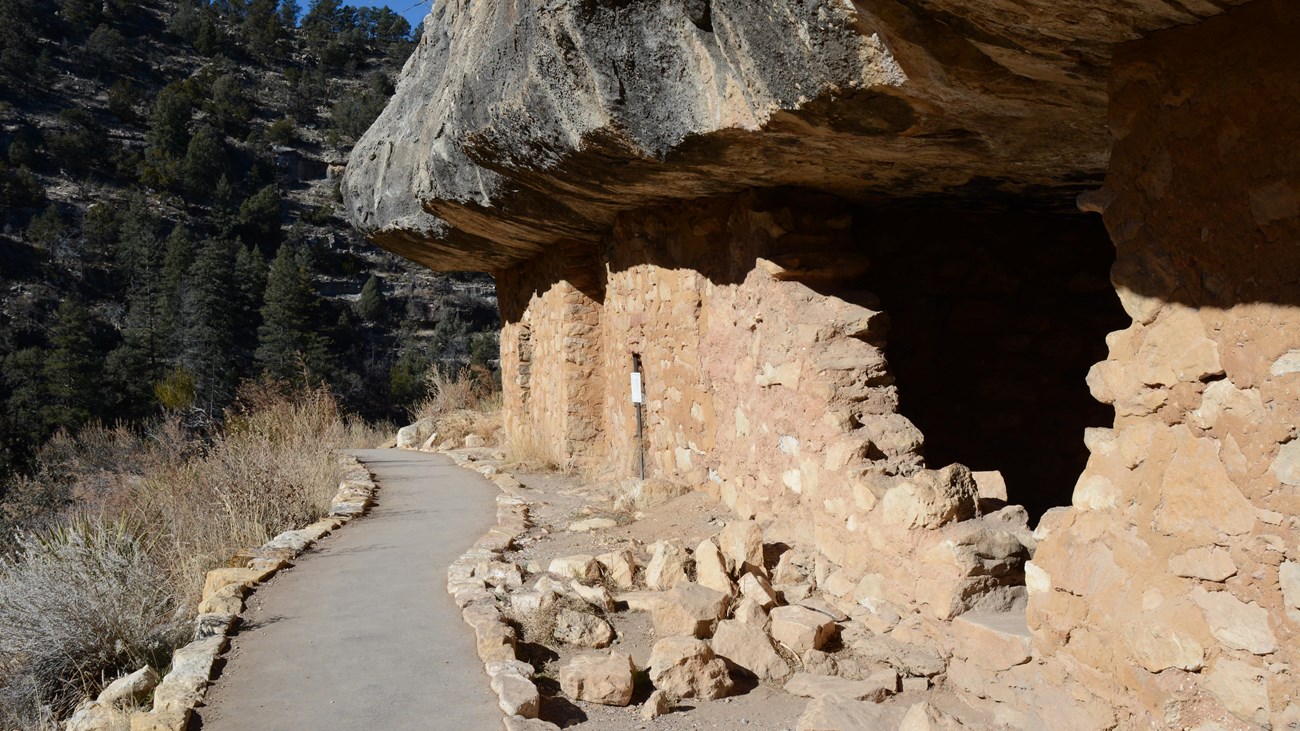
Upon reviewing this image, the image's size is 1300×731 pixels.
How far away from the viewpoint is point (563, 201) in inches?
263

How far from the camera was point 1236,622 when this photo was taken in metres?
2.39

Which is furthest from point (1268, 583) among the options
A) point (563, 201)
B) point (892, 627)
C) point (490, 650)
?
point (563, 201)

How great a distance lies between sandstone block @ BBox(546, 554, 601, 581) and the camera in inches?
195

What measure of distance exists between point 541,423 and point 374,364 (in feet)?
62.7

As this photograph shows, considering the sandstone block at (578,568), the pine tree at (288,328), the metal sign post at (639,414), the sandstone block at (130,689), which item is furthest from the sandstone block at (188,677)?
the pine tree at (288,328)

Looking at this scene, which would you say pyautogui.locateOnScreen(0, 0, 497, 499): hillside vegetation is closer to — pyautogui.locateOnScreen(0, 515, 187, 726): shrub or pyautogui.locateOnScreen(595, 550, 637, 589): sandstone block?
pyautogui.locateOnScreen(0, 515, 187, 726): shrub

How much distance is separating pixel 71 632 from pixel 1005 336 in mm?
5421

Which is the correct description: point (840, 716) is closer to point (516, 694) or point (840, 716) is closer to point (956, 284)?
point (516, 694)

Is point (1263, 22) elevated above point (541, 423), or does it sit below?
above

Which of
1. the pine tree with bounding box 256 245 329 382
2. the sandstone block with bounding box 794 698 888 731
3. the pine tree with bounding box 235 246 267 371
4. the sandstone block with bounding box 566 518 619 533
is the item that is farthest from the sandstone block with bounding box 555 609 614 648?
the pine tree with bounding box 235 246 267 371

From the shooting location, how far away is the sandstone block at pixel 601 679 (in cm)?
363

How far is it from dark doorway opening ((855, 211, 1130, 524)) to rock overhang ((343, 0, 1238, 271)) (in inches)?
28.0

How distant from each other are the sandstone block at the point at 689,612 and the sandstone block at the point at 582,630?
0.23 meters

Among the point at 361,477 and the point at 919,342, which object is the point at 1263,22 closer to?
the point at 919,342
